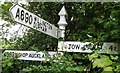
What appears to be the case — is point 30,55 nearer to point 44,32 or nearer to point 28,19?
point 44,32

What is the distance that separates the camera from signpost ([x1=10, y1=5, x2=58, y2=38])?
1.17 meters

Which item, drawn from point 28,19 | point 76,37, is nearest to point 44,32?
point 28,19

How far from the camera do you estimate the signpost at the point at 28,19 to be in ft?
3.83

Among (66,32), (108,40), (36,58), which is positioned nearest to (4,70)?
(36,58)

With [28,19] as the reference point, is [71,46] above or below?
below

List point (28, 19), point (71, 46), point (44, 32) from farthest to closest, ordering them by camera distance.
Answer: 1. point (71, 46)
2. point (44, 32)
3. point (28, 19)

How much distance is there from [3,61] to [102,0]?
736 mm

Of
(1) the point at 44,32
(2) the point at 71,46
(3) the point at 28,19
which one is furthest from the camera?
(2) the point at 71,46

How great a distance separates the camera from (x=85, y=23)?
5.74ft

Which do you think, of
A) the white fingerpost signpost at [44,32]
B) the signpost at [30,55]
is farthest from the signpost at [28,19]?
the signpost at [30,55]

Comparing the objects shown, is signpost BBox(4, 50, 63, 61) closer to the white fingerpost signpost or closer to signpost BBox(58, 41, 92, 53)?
the white fingerpost signpost

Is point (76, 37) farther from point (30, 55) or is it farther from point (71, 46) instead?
point (30, 55)

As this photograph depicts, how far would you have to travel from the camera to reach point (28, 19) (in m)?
1.30

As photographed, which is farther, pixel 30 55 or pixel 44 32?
pixel 30 55
